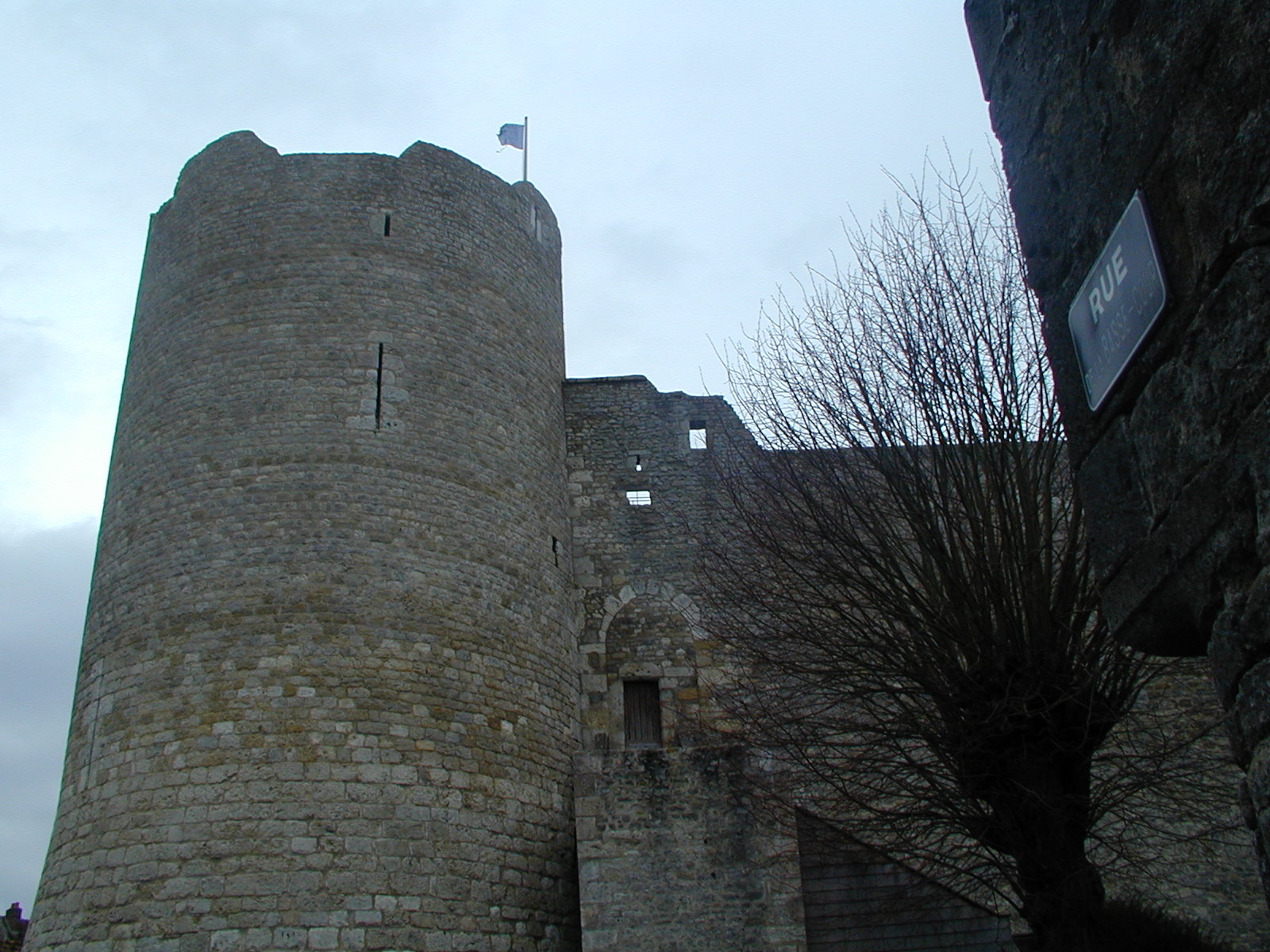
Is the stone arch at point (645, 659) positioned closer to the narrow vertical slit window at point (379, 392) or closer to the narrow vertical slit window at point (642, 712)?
the narrow vertical slit window at point (642, 712)

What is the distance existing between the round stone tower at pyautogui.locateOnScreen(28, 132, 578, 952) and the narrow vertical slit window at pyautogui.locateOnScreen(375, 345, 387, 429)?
0.03m

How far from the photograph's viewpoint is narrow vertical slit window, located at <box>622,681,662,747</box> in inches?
507

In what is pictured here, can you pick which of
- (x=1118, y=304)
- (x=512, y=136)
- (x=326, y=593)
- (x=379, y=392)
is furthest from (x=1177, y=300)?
(x=512, y=136)

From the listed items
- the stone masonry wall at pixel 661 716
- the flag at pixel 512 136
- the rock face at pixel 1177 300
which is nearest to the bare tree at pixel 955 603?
the stone masonry wall at pixel 661 716

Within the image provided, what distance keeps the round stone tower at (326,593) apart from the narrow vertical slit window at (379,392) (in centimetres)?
3

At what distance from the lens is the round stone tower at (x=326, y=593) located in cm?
935

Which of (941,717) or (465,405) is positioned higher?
(465,405)

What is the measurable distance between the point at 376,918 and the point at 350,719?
174 centimetres

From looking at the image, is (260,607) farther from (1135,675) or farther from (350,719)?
(1135,675)

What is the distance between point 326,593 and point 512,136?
9474mm

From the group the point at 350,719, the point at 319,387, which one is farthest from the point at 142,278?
the point at 350,719

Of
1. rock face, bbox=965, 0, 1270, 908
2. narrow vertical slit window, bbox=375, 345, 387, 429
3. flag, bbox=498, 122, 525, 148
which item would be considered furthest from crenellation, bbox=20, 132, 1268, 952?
rock face, bbox=965, 0, 1270, 908

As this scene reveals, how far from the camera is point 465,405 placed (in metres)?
12.0

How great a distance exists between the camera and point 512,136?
56.3 feet
